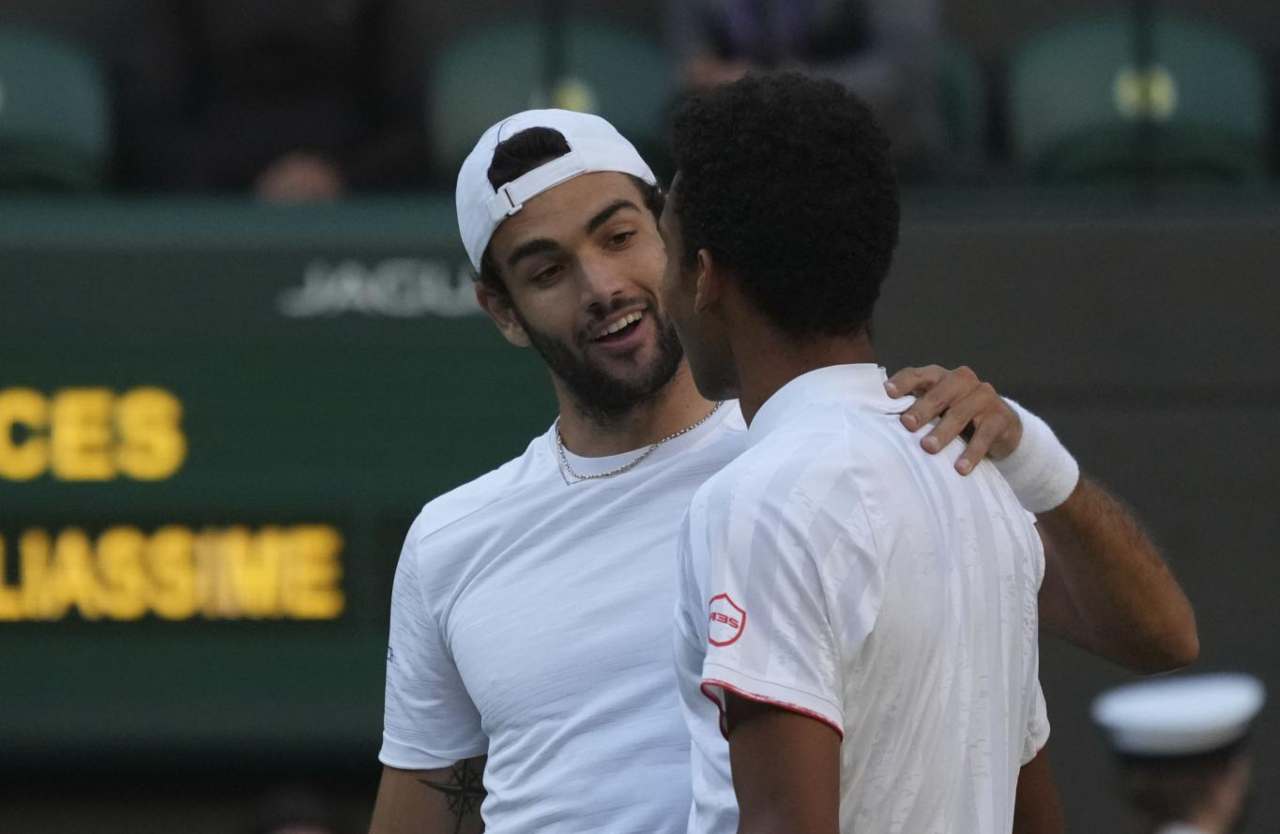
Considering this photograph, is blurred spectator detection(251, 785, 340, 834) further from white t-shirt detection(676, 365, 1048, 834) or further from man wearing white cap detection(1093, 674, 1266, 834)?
white t-shirt detection(676, 365, 1048, 834)

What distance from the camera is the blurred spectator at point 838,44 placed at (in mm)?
5793

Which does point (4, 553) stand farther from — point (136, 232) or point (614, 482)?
point (614, 482)

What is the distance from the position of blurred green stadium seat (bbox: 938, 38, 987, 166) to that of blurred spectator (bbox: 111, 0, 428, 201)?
1.36m

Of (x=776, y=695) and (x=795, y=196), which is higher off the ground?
(x=795, y=196)

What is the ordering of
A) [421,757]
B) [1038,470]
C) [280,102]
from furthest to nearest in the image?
1. [280,102]
2. [421,757]
3. [1038,470]

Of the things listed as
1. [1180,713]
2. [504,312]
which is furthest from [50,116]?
[504,312]

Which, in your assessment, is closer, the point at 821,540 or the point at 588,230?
the point at 821,540

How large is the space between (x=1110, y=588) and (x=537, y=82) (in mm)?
3926

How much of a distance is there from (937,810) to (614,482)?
0.73 m

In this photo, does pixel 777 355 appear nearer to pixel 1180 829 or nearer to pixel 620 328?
pixel 620 328

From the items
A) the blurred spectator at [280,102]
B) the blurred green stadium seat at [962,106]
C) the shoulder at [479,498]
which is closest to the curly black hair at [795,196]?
the shoulder at [479,498]

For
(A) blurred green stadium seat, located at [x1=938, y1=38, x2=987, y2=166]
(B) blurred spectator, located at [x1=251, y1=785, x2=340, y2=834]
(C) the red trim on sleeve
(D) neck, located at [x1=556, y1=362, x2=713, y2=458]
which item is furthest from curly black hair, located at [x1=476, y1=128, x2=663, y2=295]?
(A) blurred green stadium seat, located at [x1=938, y1=38, x2=987, y2=166]

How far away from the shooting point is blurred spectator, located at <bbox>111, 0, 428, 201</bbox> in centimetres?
606

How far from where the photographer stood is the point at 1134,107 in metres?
6.09
